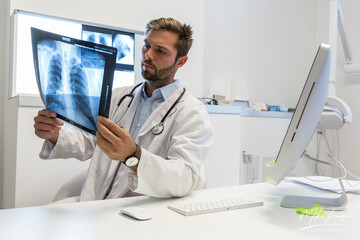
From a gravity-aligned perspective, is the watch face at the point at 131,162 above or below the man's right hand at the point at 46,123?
below

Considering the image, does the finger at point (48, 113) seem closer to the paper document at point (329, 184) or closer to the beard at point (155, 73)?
the beard at point (155, 73)

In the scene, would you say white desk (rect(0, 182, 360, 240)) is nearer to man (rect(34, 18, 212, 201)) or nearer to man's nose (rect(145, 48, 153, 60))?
man (rect(34, 18, 212, 201))

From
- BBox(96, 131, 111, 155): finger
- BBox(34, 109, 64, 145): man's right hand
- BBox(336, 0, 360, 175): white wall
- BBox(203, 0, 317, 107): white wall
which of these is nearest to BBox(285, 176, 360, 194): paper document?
BBox(96, 131, 111, 155): finger

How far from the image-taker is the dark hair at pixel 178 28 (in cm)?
147

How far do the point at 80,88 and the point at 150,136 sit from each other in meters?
0.40

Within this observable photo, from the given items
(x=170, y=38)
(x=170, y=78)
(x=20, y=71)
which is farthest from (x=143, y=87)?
(x=20, y=71)

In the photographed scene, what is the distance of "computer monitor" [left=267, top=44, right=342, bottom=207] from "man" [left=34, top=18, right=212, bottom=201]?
0.31 m

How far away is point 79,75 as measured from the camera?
990 mm

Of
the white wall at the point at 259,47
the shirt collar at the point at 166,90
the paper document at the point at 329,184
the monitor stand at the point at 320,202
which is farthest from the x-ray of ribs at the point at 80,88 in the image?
the white wall at the point at 259,47

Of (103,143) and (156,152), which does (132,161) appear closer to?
(103,143)

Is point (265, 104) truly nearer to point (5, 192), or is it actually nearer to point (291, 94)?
point (291, 94)

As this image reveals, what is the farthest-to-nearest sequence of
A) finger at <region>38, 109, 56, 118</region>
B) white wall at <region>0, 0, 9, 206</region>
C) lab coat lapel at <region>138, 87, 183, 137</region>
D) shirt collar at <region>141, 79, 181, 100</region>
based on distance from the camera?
white wall at <region>0, 0, 9, 206</region> < shirt collar at <region>141, 79, 181, 100</region> < lab coat lapel at <region>138, 87, 183, 137</region> < finger at <region>38, 109, 56, 118</region>

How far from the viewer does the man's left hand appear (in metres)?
0.94

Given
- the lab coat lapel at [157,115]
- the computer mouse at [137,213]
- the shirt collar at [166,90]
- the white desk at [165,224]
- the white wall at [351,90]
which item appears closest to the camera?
the white desk at [165,224]
